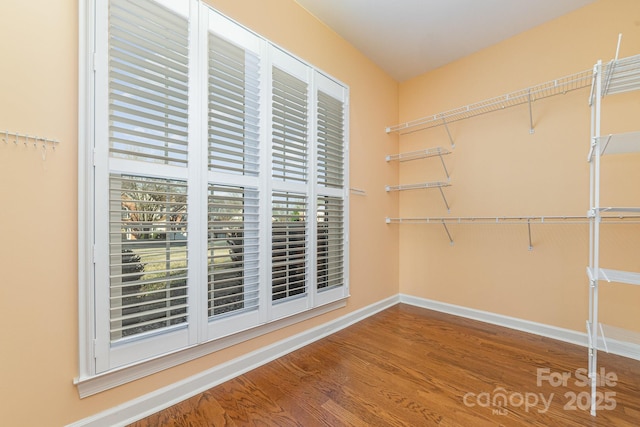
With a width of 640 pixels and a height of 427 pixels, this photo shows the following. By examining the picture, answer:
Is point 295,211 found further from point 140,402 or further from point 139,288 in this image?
point 140,402

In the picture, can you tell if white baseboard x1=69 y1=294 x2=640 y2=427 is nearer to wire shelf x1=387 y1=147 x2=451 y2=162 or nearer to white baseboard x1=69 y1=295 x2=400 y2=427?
white baseboard x1=69 y1=295 x2=400 y2=427

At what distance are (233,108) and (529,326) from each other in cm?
295

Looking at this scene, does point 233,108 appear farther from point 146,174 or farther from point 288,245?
point 288,245

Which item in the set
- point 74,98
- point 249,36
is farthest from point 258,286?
point 249,36

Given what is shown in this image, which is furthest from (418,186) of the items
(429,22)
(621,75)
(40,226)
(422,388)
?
(40,226)

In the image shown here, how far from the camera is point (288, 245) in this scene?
6.50 ft

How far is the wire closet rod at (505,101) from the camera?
2.07 metres

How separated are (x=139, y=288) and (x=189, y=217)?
1.37 ft

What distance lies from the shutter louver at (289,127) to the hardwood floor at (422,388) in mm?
1356

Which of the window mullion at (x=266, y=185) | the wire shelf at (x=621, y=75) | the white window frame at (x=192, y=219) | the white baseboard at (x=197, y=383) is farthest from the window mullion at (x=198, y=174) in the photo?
the wire shelf at (x=621, y=75)

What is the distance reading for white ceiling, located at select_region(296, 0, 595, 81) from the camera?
205 centimetres

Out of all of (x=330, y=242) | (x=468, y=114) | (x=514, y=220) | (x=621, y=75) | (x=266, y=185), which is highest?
(x=468, y=114)

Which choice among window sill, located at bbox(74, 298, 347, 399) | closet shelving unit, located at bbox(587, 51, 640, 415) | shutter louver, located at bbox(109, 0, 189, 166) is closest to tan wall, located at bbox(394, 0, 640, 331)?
closet shelving unit, located at bbox(587, 51, 640, 415)

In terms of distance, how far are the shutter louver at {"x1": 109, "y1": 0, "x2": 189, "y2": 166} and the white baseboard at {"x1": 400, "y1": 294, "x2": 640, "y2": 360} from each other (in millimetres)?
2768
